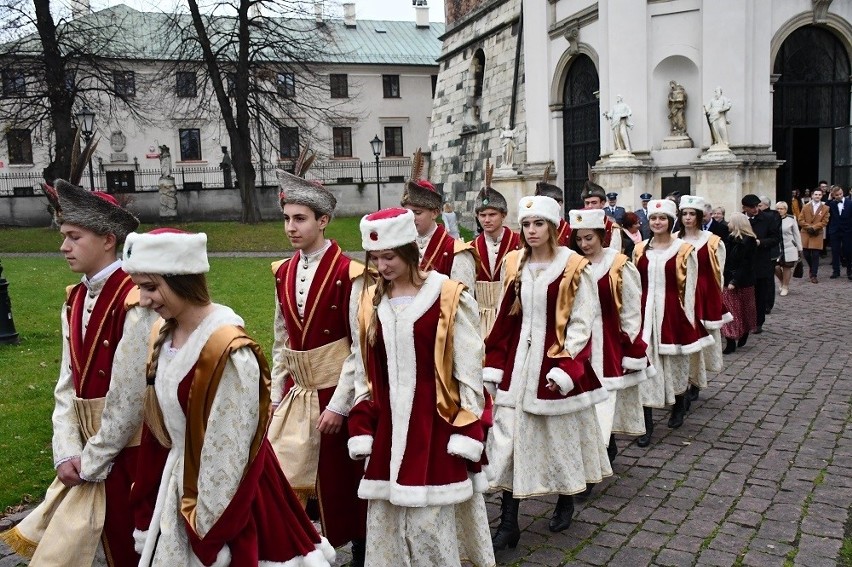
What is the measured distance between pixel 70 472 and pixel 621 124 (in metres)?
19.8

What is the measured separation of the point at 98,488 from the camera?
356 cm

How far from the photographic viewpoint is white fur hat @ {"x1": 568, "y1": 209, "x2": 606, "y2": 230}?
598 centimetres

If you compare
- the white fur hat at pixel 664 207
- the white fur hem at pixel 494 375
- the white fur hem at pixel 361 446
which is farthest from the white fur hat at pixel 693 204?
the white fur hem at pixel 361 446

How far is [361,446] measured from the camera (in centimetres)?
387

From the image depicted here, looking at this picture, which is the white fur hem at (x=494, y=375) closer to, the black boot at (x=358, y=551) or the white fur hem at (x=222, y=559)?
the black boot at (x=358, y=551)

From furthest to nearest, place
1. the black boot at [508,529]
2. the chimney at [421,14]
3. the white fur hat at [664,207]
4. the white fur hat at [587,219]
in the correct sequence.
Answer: the chimney at [421,14]
the white fur hat at [664,207]
the white fur hat at [587,219]
the black boot at [508,529]

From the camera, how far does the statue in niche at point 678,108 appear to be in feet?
70.2

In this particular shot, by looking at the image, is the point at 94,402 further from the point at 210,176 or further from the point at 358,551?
the point at 210,176

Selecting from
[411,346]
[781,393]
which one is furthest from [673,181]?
[411,346]

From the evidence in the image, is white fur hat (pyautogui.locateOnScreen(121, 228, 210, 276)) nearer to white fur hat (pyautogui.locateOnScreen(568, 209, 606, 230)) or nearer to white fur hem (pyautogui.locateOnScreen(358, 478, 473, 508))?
white fur hem (pyautogui.locateOnScreen(358, 478, 473, 508))

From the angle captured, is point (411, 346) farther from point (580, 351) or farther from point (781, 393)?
point (781, 393)

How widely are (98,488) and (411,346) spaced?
4.92 feet

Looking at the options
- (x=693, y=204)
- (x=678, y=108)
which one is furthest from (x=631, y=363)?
(x=678, y=108)

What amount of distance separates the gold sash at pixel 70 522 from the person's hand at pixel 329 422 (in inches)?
39.8
